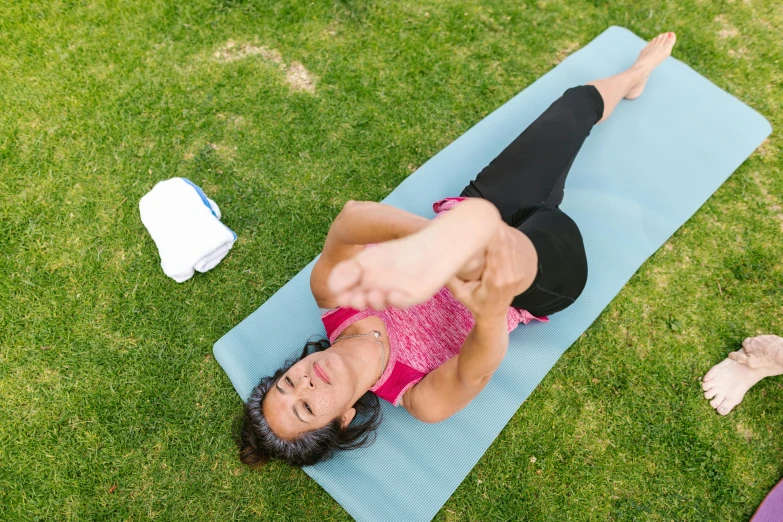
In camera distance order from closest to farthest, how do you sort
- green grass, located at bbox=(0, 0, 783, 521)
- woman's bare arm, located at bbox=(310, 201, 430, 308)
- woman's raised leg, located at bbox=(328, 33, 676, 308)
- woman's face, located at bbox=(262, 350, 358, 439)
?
1. woman's raised leg, located at bbox=(328, 33, 676, 308)
2. woman's bare arm, located at bbox=(310, 201, 430, 308)
3. woman's face, located at bbox=(262, 350, 358, 439)
4. green grass, located at bbox=(0, 0, 783, 521)

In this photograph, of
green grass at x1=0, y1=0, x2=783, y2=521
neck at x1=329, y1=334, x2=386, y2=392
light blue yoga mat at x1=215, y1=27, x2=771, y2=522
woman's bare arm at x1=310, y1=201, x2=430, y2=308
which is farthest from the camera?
green grass at x1=0, y1=0, x2=783, y2=521

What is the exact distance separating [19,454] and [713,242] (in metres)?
4.58

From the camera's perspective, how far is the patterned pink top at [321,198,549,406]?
Result: 2.50m

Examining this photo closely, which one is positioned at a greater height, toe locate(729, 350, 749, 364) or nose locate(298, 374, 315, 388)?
nose locate(298, 374, 315, 388)

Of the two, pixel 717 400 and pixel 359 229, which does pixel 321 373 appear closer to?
pixel 359 229

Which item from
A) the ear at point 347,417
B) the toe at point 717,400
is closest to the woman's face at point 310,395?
the ear at point 347,417

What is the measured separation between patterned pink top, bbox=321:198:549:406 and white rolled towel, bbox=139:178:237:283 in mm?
991

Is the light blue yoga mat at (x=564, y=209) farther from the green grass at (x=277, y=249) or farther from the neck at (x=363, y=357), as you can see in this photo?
the neck at (x=363, y=357)

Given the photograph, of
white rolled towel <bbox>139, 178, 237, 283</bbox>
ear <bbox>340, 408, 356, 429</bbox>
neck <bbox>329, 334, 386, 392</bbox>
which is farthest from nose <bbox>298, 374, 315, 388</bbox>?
white rolled towel <bbox>139, 178, 237, 283</bbox>

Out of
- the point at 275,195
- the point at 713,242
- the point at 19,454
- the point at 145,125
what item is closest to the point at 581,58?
the point at 713,242

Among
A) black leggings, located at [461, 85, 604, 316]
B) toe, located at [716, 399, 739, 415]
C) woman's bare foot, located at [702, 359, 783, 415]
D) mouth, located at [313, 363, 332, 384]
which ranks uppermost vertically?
black leggings, located at [461, 85, 604, 316]

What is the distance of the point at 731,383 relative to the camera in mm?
2850

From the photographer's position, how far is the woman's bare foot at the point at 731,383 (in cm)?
283

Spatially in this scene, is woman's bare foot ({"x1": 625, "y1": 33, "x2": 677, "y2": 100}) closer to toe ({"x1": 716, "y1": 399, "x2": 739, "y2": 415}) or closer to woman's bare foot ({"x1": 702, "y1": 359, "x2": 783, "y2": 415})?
woman's bare foot ({"x1": 702, "y1": 359, "x2": 783, "y2": 415})
